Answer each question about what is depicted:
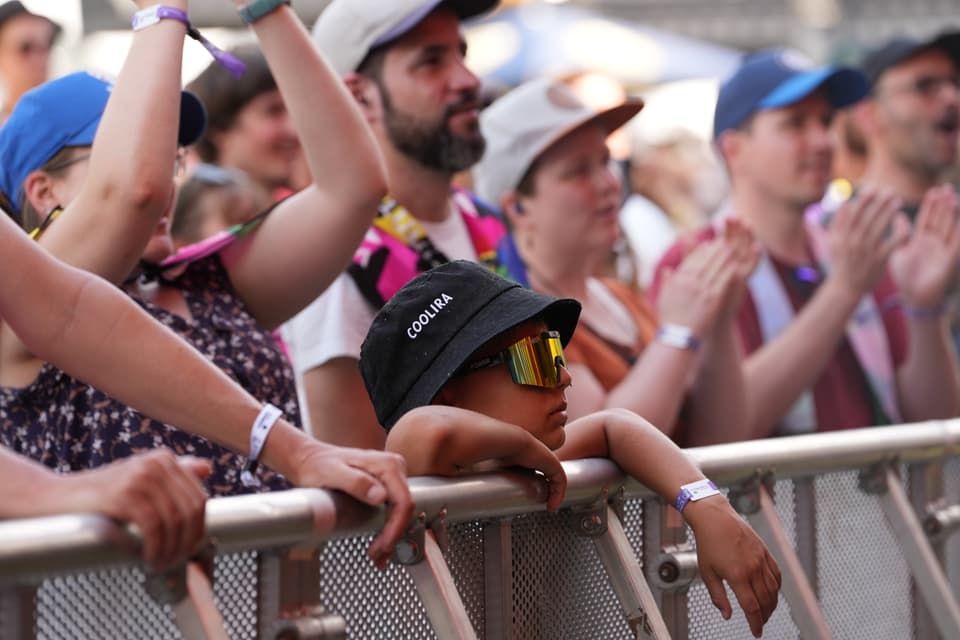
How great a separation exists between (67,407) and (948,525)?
205 cm

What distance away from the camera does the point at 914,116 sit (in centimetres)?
690

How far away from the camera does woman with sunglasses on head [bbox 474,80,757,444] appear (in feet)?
15.8

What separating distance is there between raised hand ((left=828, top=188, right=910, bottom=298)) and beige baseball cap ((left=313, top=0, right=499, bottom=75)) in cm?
170

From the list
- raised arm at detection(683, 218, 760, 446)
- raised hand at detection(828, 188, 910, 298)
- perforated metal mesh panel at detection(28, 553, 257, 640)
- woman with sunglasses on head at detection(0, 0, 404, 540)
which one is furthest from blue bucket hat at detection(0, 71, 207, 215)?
raised hand at detection(828, 188, 910, 298)

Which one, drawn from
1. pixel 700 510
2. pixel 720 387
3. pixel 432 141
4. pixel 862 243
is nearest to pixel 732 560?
pixel 700 510

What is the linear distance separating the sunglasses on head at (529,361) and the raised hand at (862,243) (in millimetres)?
2973

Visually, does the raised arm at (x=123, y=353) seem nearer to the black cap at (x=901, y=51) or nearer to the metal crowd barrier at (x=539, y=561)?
the metal crowd barrier at (x=539, y=561)

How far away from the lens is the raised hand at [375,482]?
219cm

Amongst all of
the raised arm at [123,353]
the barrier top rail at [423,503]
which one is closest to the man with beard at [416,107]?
the barrier top rail at [423,503]

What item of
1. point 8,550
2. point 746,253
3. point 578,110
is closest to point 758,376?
point 746,253

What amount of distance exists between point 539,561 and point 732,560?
0.32 m

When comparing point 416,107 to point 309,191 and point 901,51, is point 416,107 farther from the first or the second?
point 901,51

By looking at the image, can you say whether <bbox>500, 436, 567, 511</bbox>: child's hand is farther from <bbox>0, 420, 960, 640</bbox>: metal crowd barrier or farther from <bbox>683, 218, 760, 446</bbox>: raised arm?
<bbox>683, 218, 760, 446</bbox>: raised arm

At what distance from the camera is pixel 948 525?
377cm
